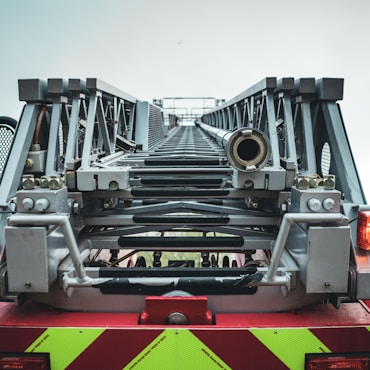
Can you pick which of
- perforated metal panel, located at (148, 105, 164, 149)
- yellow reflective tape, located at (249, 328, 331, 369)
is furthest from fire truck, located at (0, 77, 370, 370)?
perforated metal panel, located at (148, 105, 164, 149)

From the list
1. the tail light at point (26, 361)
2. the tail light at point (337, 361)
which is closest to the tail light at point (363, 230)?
the tail light at point (337, 361)

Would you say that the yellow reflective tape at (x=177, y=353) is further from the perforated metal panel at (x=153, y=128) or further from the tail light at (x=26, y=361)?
the perforated metal panel at (x=153, y=128)

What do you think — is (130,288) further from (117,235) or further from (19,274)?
(117,235)

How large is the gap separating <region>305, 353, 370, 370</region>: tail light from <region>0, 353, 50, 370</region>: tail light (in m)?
1.27

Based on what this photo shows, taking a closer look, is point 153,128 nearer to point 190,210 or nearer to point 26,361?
point 190,210

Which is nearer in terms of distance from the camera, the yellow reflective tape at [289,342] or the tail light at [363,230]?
the yellow reflective tape at [289,342]

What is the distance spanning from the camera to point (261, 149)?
2275mm

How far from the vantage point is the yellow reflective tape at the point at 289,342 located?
1881mm

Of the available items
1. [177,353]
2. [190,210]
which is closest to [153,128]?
[190,210]

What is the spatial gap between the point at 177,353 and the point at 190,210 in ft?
4.01

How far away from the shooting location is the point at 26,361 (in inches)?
75.4

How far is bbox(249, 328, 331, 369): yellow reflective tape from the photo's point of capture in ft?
6.17

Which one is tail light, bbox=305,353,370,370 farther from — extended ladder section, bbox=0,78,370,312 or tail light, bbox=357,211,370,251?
tail light, bbox=357,211,370,251

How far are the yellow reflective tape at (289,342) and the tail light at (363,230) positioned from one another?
1.74 ft
